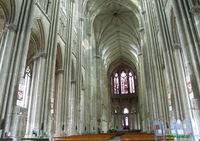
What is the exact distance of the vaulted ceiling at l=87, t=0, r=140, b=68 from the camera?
31672mm

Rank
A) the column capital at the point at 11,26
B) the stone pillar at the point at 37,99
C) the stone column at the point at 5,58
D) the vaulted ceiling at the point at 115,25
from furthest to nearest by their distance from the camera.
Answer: the vaulted ceiling at the point at 115,25
the stone pillar at the point at 37,99
the column capital at the point at 11,26
the stone column at the point at 5,58

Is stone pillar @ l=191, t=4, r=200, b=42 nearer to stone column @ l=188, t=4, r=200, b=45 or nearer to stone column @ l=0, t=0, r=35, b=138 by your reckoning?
stone column @ l=188, t=4, r=200, b=45

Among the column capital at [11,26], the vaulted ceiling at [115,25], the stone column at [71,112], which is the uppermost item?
the vaulted ceiling at [115,25]

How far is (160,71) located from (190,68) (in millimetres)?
8725

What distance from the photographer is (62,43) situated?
19219 mm

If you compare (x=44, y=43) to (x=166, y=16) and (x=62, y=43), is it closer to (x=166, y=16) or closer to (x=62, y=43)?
(x=62, y=43)

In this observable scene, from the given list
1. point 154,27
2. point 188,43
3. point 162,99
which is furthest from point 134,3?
point 188,43

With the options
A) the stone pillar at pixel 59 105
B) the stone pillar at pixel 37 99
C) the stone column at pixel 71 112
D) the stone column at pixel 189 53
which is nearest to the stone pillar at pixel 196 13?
the stone column at pixel 189 53

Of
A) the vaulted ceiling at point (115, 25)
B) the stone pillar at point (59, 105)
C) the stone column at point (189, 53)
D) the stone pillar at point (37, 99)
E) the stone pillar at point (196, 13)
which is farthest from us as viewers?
the vaulted ceiling at point (115, 25)

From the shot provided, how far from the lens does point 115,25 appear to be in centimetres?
3834

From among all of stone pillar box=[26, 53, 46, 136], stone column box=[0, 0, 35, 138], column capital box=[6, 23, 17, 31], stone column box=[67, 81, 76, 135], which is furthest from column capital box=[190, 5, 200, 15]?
stone column box=[67, 81, 76, 135]

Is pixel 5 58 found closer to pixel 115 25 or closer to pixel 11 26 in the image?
pixel 11 26

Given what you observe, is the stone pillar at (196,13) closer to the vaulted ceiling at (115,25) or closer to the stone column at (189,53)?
the stone column at (189,53)

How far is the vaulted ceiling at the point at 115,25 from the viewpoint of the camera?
31672 millimetres
